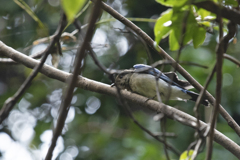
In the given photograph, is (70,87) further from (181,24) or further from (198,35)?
(198,35)

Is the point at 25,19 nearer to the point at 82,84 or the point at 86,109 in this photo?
the point at 86,109

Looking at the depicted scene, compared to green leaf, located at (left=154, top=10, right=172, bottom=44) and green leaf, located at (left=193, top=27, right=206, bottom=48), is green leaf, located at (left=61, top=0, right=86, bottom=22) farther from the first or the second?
green leaf, located at (left=193, top=27, right=206, bottom=48)

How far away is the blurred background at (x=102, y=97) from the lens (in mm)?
4898

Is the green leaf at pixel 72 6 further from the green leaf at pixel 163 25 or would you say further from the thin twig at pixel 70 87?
the green leaf at pixel 163 25

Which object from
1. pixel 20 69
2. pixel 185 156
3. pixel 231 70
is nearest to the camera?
pixel 185 156

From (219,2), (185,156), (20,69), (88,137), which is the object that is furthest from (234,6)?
(20,69)

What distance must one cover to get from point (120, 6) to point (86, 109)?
2.46 m

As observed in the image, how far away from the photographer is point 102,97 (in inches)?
240

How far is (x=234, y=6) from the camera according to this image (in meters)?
1.58

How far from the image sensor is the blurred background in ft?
16.1

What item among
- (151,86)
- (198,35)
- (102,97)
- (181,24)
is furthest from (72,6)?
(102,97)

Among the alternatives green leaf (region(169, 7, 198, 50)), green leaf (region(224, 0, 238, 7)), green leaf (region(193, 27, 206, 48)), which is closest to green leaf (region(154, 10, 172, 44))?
green leaf (region(169, 7, 198, 50))

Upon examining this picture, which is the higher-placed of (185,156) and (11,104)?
(11,104)

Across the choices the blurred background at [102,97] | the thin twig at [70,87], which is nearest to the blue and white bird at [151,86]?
the blurred background at [102,97]
